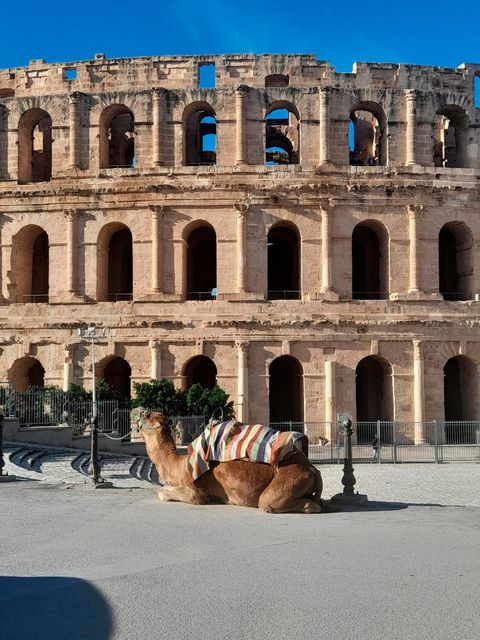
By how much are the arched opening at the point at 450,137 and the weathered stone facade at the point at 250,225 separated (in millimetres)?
135

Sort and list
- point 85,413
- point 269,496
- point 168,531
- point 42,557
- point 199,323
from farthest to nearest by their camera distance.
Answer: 1. point 199,323
2. point 85,413
3. point 269,496
4. point 168,531
5. point 42,557

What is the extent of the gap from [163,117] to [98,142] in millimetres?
3154

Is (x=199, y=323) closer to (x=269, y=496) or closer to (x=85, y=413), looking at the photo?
(x=85, y=413)

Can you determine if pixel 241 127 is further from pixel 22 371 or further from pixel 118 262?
Result: pixel 22 371

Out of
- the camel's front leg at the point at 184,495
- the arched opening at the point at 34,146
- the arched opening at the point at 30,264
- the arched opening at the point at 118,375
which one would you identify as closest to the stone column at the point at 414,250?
the arched opening at the point at 118,375

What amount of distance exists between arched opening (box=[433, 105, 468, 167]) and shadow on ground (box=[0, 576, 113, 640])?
28.0 m

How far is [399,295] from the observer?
2891 centimetres

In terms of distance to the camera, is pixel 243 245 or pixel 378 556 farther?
pixel 243 245

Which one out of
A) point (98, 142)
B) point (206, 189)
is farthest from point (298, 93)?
point (98, 142)

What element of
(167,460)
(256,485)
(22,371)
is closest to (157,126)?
(22,371)

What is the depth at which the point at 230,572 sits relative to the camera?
783 cm

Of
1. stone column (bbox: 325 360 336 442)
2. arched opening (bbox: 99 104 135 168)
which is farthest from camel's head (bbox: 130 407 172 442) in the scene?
arched opening (bbox: 99 104 135 168)

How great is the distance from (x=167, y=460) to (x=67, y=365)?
16.6m

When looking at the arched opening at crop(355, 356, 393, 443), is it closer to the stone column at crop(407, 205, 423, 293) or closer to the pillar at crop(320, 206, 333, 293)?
the stone column at crop(407, 205, 423, 293)
